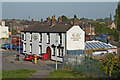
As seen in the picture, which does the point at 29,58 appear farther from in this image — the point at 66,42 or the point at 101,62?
the point at 101,62

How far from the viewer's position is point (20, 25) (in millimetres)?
120562

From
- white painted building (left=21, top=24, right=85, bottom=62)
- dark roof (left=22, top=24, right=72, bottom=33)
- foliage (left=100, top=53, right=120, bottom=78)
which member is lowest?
foliage (left=100, top=53, right=120, bottom=78)

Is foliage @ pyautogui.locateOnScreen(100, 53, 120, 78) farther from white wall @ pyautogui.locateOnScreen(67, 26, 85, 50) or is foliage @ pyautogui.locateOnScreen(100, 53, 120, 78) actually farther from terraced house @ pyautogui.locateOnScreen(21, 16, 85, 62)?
white wall @ pyautogui.locateOnScreen(67, 26, 85, 50)

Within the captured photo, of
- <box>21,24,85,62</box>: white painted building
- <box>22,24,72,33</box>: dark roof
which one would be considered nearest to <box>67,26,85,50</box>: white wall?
<box>21,24,85,62</box>: white painted building

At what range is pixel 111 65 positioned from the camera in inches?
546

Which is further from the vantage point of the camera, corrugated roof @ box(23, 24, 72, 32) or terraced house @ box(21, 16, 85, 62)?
corrugated roof @ box(23, 24, 72, 32)

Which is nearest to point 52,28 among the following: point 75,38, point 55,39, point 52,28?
point 52,28

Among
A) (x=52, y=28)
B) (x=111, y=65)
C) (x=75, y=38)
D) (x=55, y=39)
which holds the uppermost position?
(x=52, y=28)

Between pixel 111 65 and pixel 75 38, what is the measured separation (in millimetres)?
22601

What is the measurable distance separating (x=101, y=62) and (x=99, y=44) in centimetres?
2416

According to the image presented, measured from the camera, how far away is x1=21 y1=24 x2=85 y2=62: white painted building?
116 ft

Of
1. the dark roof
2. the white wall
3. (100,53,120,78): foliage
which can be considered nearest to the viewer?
(100,53,120,78): foliage

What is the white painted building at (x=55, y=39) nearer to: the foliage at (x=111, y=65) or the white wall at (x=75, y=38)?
the white wall at (x=75, y=38)

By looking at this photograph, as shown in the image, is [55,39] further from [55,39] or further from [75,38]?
[75,38]
